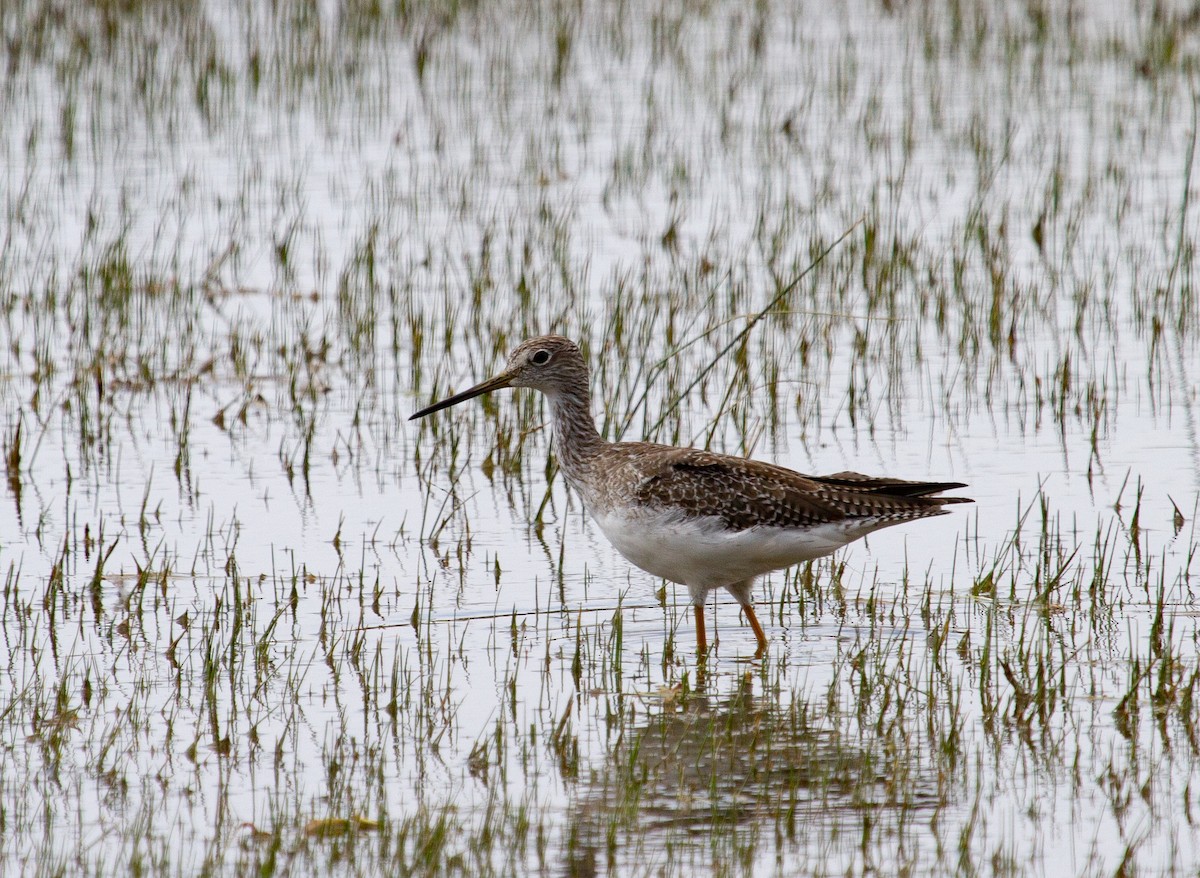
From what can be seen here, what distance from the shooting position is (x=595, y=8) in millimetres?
23469

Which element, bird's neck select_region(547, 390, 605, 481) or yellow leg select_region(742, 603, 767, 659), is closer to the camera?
yellow leg select_region(742, 603, 767, 659)

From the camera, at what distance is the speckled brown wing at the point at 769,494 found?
7051 mm

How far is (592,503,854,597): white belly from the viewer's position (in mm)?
7012

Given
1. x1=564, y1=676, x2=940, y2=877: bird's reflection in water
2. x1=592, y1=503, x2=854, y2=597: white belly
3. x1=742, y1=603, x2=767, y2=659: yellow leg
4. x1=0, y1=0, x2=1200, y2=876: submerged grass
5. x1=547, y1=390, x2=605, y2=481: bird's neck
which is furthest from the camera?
x1=547, y1=390, x2=605, y2=481: bird's neck

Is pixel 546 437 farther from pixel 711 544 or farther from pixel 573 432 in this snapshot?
pixel 711 544

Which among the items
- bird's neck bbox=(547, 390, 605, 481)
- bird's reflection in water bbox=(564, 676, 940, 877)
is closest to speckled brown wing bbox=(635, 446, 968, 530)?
bird's neck bbox=(547, 390, 605, 481)

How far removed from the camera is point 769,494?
7.11m

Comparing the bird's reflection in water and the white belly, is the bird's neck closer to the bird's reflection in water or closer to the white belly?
the white belly

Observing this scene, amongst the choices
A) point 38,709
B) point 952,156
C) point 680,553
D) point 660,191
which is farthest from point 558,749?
point 952,156

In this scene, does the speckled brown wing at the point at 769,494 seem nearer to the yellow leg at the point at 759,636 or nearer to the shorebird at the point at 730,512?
the shorebird at the point at 730,512

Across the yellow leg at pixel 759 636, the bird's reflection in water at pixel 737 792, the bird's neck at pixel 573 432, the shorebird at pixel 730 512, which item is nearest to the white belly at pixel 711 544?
the shorebird at pixel 730 512

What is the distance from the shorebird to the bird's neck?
357 millimetres

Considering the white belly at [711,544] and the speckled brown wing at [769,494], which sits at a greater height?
the speckled brown wing at [769,494]

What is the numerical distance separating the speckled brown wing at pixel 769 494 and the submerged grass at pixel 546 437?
18.6 inches
